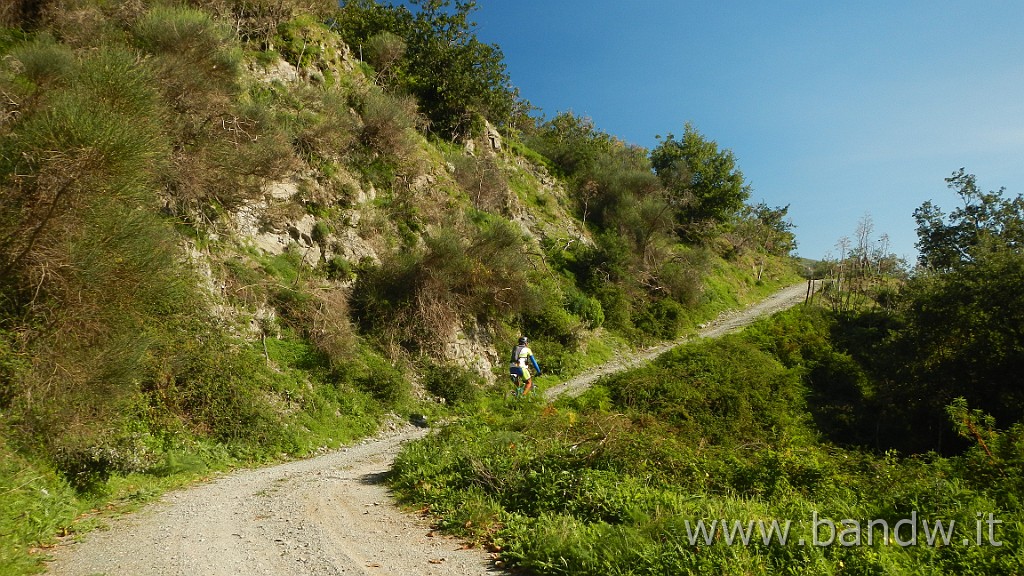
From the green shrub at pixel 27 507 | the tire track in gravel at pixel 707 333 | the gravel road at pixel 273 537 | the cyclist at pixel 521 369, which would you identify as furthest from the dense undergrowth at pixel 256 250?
the cyclist at pixel 521 369

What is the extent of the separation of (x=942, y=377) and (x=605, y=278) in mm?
14942

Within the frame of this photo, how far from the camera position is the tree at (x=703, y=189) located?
4109cm

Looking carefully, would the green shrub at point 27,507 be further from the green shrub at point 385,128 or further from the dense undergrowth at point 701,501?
the green shrub at point 385,128

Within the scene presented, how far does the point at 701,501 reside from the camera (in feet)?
19.4

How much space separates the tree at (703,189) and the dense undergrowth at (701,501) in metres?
32.6

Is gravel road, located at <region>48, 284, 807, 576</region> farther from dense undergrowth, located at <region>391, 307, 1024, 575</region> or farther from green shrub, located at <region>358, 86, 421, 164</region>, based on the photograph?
green shrub, located at <region>358, 86, 421, 164</region>

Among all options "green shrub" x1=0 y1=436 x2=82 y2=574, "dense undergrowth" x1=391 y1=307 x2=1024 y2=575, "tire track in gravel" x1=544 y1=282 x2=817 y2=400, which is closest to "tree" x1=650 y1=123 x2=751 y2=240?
"tire track in gravel" x1=544 y1=282 x2=817 y2=400

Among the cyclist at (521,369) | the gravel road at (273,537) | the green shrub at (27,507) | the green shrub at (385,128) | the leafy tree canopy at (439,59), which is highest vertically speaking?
the leafy tree canopy at (439,59)

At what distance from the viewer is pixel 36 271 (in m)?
7.37

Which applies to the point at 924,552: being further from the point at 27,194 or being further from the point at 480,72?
the point at 480,72

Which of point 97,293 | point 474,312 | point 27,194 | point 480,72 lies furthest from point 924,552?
point 480,72

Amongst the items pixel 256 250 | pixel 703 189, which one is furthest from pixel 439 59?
pixel 703 189

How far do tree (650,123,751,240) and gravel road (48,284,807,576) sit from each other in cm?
3764

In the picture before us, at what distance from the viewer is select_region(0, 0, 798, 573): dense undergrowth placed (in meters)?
7.30
